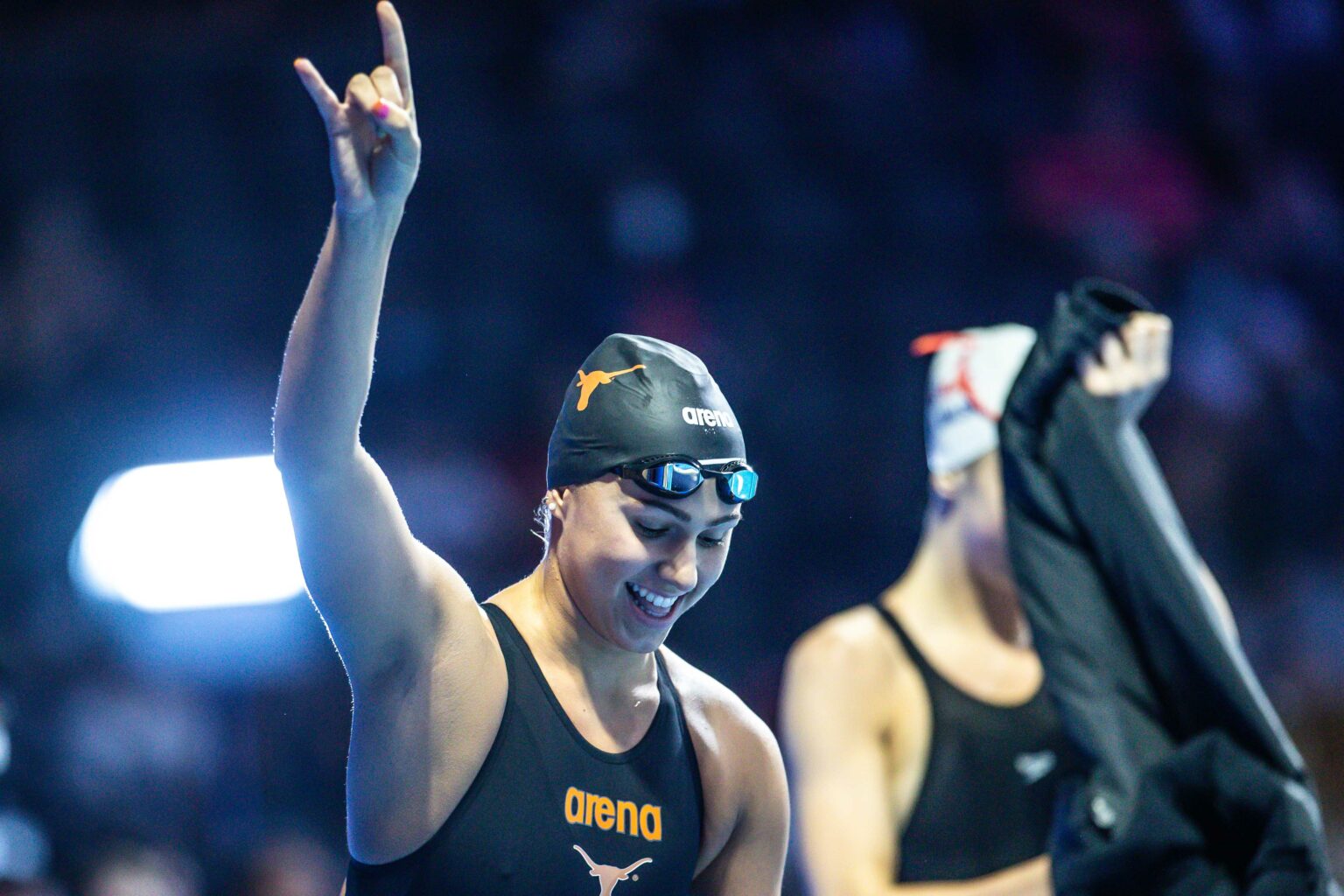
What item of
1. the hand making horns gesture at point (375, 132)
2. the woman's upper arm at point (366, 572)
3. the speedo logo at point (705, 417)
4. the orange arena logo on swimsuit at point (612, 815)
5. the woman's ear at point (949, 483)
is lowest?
the orange arena logo on swimsuit at point (612, 815)

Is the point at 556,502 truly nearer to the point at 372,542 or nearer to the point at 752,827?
the point at 372,542

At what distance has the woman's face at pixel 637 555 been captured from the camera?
2645mm

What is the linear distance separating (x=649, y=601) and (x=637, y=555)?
101 mm

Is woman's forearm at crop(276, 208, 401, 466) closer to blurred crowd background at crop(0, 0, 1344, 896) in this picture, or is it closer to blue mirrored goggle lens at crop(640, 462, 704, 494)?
blue mirrored goggle lens at crop(640, 462, 704, 494)

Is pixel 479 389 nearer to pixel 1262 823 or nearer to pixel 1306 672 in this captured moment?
pixel 1306 672

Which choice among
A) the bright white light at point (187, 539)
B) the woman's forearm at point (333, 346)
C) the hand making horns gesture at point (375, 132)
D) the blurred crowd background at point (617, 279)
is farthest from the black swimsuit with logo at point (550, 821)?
the bright white light at point (187, 539)

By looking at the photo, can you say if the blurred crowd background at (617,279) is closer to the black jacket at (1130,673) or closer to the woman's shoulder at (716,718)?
the woman's shoulder at (716,718)

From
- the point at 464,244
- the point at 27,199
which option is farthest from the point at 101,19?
the point at 464,244

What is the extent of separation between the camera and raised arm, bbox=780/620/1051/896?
4.02 metres

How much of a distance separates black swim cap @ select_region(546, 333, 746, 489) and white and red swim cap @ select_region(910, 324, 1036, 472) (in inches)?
69.1

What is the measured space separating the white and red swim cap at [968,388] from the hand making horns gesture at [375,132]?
259 centimetres

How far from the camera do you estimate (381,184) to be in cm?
219

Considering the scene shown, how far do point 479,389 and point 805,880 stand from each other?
4300mm

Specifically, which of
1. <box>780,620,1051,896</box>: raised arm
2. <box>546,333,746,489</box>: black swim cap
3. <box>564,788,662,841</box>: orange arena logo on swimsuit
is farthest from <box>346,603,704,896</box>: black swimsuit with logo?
<box>780,620,1051,896</box>: raised arm
